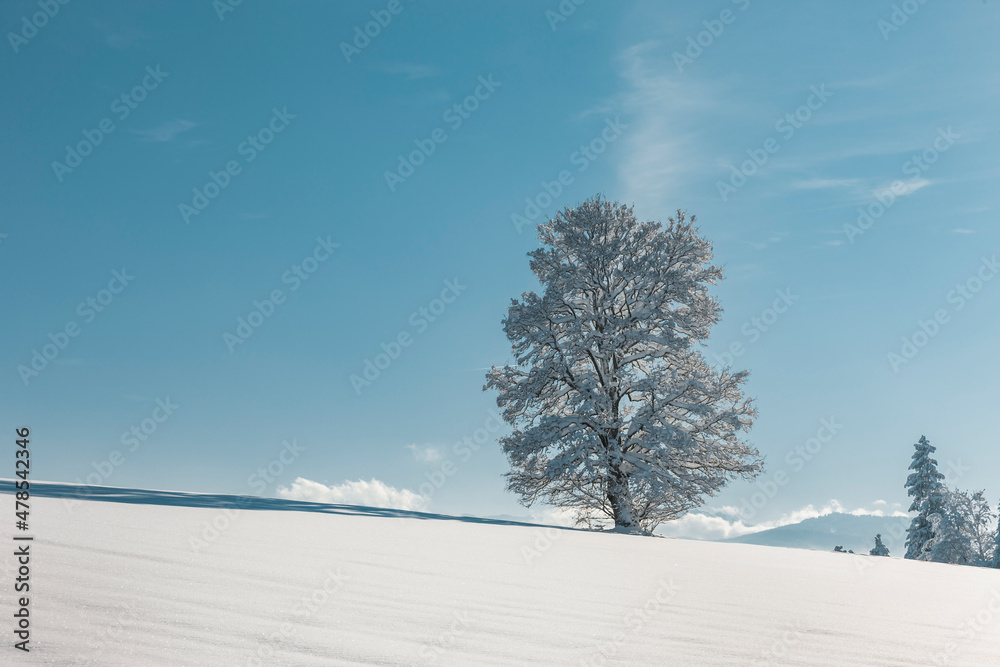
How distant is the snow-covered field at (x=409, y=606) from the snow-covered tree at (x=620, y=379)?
1029 centimetres

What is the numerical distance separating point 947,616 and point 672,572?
1.77 m

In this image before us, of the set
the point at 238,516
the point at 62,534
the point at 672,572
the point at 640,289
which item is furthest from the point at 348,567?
the point at 640,289

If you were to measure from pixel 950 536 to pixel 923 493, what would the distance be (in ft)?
7.25

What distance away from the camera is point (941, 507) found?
1219 inches

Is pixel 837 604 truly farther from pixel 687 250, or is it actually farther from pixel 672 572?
pixel 687 250

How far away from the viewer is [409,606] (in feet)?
9.35

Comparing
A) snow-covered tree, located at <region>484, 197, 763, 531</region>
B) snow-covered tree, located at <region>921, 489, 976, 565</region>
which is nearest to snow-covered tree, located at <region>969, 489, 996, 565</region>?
snow-covered tree, located at <region>921, 489, 976, 565</region>

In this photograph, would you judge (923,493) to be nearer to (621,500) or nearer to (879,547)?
(879,547)

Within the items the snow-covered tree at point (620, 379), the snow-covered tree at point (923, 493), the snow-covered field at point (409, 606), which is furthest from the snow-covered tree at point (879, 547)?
the snow-covered field at point (409, 606)

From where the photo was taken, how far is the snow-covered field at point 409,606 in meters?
2.20

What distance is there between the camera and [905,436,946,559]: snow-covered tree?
3100 cm

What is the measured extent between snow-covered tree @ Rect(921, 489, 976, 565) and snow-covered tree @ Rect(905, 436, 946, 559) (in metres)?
0.23

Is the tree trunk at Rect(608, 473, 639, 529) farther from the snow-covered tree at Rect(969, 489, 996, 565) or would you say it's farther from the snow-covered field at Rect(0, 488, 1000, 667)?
the snow-covered tree at Rect(969, 489, 996, 565)

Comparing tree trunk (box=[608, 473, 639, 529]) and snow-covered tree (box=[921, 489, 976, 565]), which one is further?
snow-covered tree (box=[921, 489, 976, 565])
